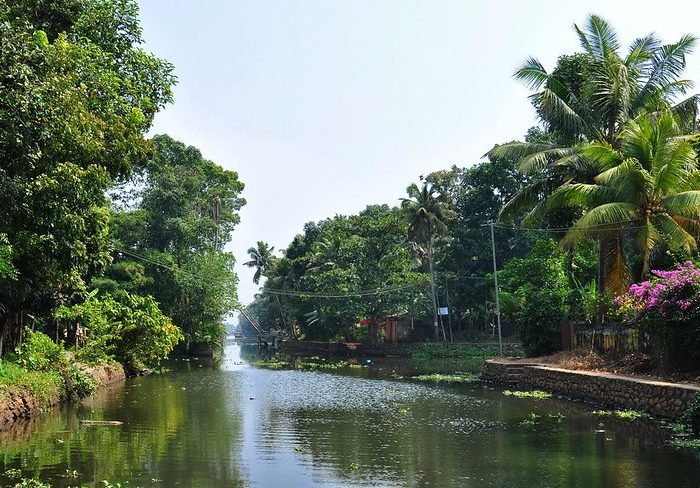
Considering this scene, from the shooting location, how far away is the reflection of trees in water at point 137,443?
33.3ft

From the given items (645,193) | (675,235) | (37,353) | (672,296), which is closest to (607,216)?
(645,193)

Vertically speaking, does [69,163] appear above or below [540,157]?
below

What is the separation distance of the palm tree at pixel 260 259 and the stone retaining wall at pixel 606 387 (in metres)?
57.2

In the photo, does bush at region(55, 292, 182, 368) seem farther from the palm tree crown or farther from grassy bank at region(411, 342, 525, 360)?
grassy bank at region(411, 342, 525, 360)

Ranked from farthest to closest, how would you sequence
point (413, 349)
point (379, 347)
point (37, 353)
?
point (379, 347), point (413, 349), point (37, 353)

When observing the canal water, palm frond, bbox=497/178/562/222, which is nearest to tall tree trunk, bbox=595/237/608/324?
palm frond, bbox=497/178/562/222

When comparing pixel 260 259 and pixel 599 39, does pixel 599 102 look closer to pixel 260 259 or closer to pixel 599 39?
pixel 599 39

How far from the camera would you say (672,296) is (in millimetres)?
17031

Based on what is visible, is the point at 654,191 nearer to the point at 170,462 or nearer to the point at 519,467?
the point at 519,467

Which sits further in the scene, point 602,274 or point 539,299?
→ point 539,299

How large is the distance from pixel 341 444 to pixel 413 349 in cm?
3838

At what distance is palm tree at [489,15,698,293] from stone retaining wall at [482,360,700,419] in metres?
4.24

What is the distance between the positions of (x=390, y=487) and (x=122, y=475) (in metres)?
4.03

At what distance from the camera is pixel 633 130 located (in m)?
22.1
